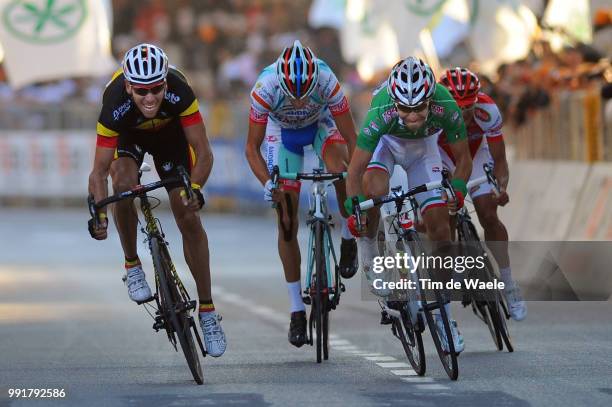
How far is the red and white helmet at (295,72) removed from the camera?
1264 centimetres

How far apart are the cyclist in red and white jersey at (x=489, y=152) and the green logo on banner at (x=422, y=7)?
1041 cm

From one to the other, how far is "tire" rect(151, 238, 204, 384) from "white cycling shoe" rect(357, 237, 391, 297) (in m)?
1.29

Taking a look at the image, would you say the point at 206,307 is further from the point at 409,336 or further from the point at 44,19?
the point at 44,19

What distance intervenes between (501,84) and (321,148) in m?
9.16

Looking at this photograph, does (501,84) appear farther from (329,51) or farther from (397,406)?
(329,51)

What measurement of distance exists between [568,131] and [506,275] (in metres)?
7.21

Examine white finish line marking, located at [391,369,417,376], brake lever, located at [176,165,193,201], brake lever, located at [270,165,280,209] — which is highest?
brake lever, located at [176,165,193,201]

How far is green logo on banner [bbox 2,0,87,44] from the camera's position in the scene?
84.1 ft

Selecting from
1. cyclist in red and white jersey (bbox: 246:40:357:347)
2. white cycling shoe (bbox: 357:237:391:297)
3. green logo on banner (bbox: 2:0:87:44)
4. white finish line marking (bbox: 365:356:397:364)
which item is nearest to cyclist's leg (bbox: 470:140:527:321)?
cyclist in red and white jersey (bbox: 246:40:357:347)

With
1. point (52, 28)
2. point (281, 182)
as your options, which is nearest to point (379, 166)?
point (281, 182)

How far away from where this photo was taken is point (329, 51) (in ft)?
135

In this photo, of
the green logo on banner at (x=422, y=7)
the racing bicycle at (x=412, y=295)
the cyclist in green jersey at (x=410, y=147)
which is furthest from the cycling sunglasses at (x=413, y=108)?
the green logo on banner at (x=422, y=7)

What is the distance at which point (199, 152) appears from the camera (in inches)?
462

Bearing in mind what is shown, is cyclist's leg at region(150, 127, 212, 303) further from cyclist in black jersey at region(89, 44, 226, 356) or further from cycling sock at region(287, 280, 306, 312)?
cycling sock at region(287, 280, 306, 312)
